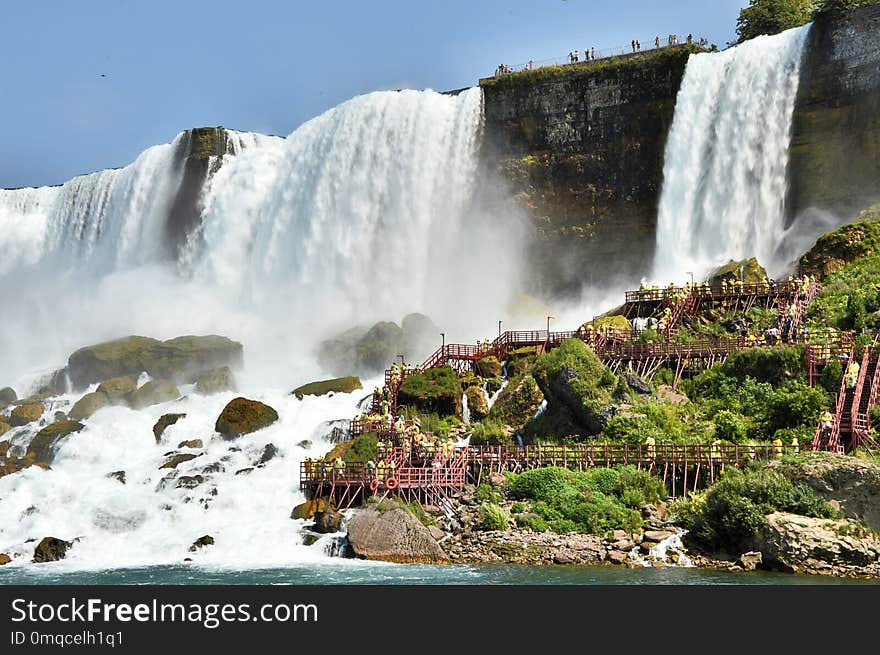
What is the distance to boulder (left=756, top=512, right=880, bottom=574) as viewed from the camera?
25906mm

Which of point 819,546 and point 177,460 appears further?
point 177,460

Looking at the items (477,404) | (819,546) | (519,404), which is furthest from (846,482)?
(477,404)

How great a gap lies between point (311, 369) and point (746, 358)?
23.6 meters

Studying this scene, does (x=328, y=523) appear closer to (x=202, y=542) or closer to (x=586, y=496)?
(x=202, y=542)

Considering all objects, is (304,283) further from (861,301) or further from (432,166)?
(861,301)

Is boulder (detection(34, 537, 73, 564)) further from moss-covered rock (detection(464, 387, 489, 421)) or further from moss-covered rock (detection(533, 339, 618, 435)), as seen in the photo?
moss-covered rock (detection(533, 339, 618, 435))

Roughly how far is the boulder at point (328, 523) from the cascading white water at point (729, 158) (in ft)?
85.6

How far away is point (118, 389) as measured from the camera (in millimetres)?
53312

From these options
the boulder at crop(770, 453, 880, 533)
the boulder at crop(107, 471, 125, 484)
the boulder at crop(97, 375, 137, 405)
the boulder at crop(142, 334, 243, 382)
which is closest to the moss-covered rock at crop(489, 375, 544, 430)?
the boulder at crop(770, 453, 880, 533)

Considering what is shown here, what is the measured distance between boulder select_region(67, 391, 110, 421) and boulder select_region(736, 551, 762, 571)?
31.7 m

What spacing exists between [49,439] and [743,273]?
27.3 meters

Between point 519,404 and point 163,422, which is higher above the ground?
point 519,404

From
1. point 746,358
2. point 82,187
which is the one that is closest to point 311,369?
point 746,358

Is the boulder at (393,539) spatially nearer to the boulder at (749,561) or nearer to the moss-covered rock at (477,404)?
the boulder at (749,561)
